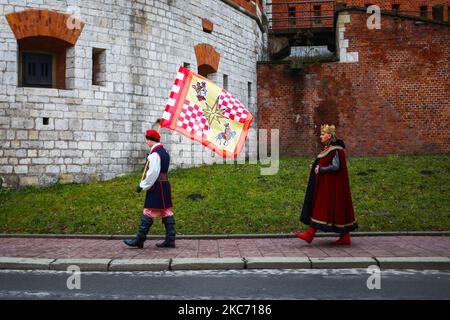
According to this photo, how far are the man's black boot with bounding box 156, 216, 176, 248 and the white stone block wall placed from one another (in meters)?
6.87

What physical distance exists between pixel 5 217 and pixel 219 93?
20.1 feet

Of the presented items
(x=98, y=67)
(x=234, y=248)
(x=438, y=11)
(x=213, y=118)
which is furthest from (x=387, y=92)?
(x=234, y=248)

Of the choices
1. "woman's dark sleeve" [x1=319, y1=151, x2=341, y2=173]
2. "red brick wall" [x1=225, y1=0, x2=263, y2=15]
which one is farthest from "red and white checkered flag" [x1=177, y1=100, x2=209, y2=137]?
"red brick wall" [x1=225, y1=0, x2=263, y2=15]

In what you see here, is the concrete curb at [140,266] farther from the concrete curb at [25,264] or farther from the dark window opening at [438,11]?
the dark window opening at [438,11]

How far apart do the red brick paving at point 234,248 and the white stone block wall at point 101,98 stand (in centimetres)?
495

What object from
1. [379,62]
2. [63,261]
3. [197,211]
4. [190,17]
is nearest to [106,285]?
[63,261]

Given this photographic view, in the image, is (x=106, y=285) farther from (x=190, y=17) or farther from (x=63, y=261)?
(x=190, y=17)

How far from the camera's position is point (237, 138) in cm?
946

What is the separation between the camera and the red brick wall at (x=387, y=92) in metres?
22.3

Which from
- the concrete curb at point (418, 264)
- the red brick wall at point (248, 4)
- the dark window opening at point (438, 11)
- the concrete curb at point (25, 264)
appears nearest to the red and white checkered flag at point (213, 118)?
the concrete curb at point (418, 264)

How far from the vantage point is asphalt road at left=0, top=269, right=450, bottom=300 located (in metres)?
6.25

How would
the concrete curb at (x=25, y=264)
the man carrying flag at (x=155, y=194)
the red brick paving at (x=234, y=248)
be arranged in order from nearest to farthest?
the concrete curb at (x=25, y=264), the red brick paving at (x=234, y=248), the man carrying flag at (x=155, y=194)

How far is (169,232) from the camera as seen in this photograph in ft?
31.6
